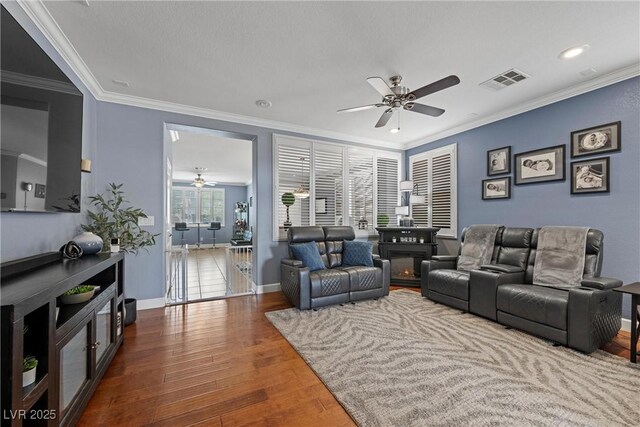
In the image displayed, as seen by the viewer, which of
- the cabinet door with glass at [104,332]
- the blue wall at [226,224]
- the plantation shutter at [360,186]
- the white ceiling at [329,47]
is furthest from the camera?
the blue wall at [226,224]

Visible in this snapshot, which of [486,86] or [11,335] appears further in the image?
[486,86]

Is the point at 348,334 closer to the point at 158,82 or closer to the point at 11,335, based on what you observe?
the point at 11,335

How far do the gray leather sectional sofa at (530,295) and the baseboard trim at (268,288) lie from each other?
242cm

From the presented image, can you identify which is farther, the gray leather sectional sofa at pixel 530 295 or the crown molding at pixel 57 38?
the gray leather sectional sofa at pixel 530 295

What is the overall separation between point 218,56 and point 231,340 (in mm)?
2984

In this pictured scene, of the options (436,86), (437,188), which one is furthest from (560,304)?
(437,188)

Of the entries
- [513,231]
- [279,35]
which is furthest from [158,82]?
[513,231]

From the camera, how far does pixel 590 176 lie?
326 cm

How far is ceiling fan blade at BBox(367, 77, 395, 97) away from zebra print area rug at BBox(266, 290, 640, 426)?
2.61m

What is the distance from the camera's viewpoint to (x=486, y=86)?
336cm

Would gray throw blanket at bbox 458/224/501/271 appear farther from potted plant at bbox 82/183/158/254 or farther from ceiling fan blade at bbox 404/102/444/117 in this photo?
potted plant at bbox 82/183/158/254


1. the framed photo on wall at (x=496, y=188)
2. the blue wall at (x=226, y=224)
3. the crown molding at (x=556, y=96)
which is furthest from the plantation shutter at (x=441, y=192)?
→ the blue wall at (x=226, y=224)

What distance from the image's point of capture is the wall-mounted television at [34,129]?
1554mm

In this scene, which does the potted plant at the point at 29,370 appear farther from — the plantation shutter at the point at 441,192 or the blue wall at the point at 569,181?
the plantation shutter at the point at 441,192
